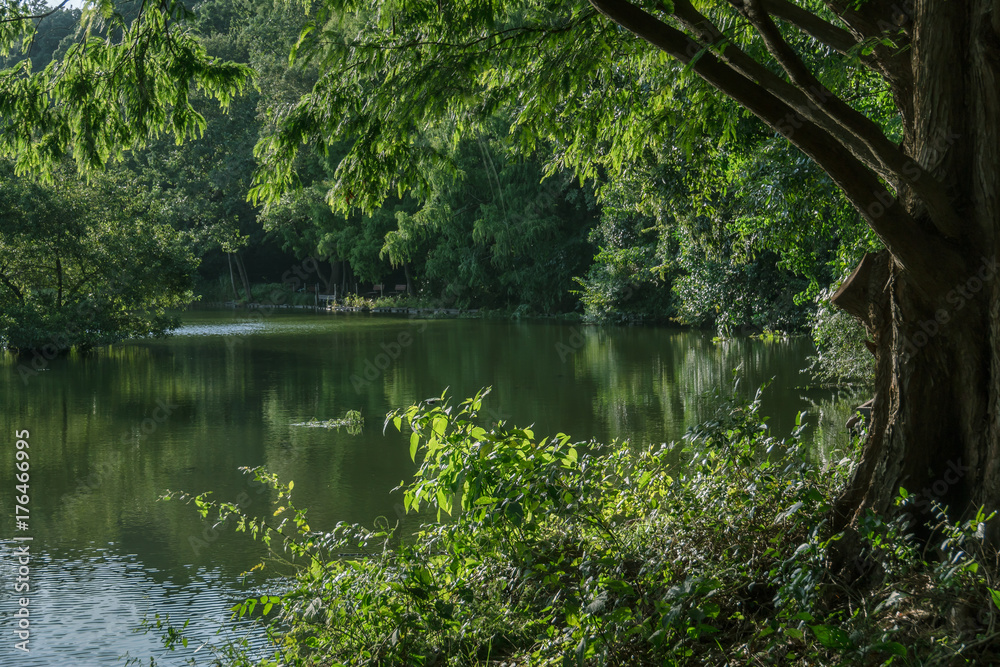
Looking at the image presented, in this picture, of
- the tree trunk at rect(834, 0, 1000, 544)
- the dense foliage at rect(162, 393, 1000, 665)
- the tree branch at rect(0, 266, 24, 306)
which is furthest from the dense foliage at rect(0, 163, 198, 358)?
the tree trunk at rect(834, 0, 1000, 544)

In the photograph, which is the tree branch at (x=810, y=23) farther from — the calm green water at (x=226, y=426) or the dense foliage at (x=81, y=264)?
the dense foliage at (x=81, y=264)

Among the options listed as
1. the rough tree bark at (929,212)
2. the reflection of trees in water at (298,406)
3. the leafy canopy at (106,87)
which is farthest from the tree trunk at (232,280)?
the rough tree bark at (929,212)

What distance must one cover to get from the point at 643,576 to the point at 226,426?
30.5 ft

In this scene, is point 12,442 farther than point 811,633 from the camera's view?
Yes

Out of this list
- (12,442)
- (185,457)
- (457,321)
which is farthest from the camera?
(457,321)

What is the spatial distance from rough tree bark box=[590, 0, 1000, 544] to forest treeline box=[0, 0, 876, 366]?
2.12 meters

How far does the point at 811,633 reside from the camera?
299 centimetres

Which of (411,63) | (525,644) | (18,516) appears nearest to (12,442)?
(18,516)

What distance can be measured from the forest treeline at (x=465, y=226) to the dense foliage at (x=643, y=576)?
6.74 feet

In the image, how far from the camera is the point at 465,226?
34.8m

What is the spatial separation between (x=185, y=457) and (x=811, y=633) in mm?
8342

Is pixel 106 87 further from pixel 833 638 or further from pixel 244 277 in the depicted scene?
pixel 244 277

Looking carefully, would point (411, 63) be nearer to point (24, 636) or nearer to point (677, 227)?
point (24, 636)

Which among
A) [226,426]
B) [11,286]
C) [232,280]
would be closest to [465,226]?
[232,280]
